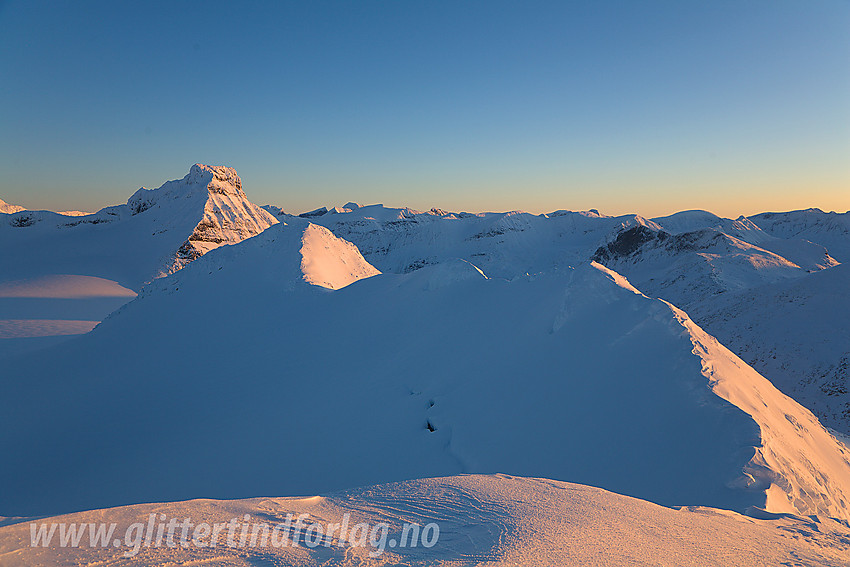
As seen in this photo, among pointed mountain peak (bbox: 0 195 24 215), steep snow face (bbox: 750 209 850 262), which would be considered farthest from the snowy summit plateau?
pointed mountain peak (bbox: 0 195 24 215)

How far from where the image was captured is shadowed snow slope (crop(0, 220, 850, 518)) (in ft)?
25.1

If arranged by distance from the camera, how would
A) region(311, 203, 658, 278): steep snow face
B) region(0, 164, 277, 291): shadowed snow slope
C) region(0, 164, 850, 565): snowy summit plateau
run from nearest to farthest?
region(0, 164, 850, 565): snowy summit plateau, region(0, 164, 277, 291): shadowed snow slope, region(311, 203, 658, 278): steep snow face

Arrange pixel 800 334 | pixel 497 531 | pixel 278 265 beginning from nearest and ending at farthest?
pixel 497 531 < pixel 278 265 < pixel 800 334

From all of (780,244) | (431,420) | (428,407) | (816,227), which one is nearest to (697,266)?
(780,244)

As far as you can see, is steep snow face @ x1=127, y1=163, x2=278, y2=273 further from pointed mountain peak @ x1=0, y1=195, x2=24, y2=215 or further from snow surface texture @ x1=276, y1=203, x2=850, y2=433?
pointed mountain peak @ x1=0, y1=195, x2=24, y2=215

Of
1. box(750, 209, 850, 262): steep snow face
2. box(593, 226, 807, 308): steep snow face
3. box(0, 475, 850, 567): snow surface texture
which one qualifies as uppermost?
box(750, 209, 850, 262): steep snow face

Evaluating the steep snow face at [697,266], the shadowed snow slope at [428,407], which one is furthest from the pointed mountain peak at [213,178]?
the steep snow face at [697,266]

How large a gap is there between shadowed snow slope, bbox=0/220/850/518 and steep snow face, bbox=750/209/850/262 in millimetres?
70510

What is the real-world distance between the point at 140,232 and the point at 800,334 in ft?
240

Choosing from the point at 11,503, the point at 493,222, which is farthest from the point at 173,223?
the point at 493,222

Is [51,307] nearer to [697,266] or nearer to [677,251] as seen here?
[697,266]

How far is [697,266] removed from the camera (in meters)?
41.1

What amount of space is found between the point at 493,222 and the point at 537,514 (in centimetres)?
11446

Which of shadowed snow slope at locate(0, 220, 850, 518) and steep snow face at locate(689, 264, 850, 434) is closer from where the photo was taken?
shadowed snow slope at locate(0, 220, 850, 518)
